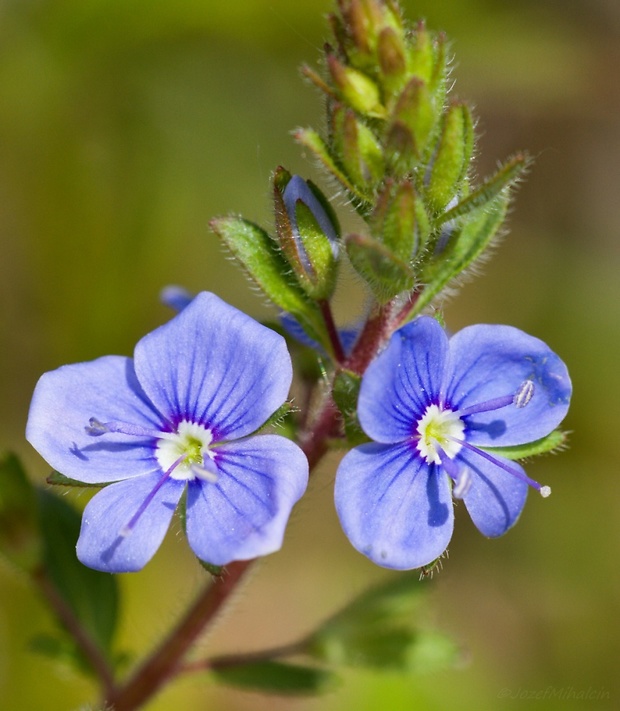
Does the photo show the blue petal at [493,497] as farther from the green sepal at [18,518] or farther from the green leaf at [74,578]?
the green leaf at [74,578]

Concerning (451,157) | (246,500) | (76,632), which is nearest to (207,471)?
(246,500)

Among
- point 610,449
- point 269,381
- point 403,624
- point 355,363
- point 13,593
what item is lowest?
point 610,449

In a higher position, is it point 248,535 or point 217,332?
point 217,332

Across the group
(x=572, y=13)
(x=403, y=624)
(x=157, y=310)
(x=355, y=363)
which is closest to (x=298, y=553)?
(x=157, y=310)

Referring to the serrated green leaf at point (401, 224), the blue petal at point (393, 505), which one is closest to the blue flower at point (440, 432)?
the blue petal at point (393, 505)

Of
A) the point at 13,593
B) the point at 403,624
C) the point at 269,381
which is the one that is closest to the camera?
the point at 269,381

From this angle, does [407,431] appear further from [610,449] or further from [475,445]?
[610,449]

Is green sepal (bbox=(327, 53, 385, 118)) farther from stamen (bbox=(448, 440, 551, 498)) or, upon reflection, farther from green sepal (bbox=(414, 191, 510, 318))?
stamen (bbox=(448, 440, 551, 498))
